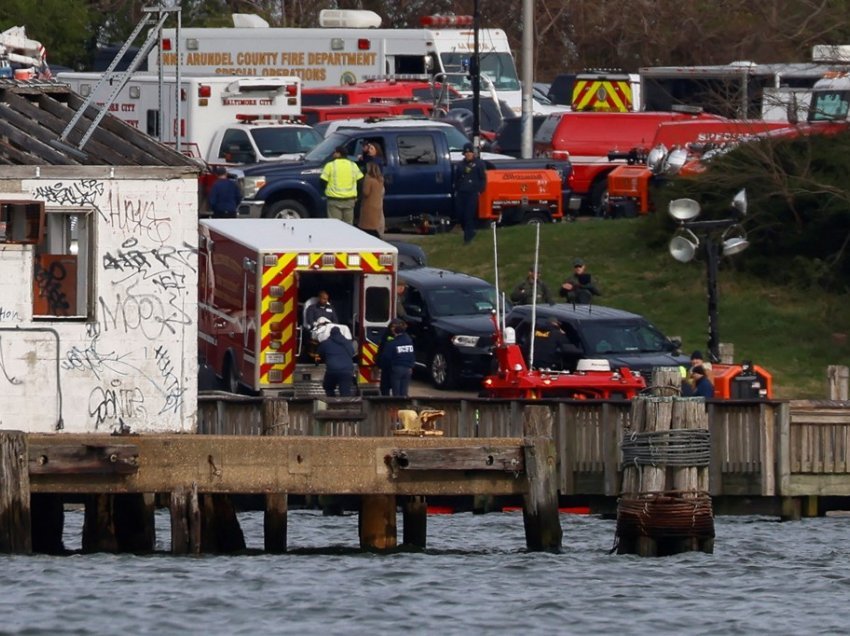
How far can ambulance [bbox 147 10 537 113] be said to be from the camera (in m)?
52.2

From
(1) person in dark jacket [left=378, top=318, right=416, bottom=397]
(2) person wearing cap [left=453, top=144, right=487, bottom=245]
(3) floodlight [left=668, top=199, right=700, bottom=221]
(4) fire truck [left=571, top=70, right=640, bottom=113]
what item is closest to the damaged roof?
(1) person in dark jacket [left=378, top=318, right=416, bottom=397]

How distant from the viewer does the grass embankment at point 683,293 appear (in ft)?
118

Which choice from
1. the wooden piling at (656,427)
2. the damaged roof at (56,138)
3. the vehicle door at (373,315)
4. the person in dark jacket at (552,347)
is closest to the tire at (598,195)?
the person in dark jacket at (552,347)

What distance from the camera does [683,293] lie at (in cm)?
3816

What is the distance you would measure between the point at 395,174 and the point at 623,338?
980 cm

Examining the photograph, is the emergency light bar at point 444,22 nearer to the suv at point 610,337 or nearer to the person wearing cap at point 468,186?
the person wearing cap at point 468,186

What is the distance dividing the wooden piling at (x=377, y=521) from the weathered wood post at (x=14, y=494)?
3004 mm

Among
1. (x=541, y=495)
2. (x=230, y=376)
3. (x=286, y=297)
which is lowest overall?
(x=541, y=495)

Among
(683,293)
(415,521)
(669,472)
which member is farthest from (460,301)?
(669,472)

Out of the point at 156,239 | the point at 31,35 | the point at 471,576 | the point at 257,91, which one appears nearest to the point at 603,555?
the point at 471,576

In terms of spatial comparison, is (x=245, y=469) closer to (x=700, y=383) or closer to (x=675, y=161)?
(x=700, y=383)

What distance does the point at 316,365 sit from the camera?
31297mm

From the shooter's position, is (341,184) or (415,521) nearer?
(415,521)

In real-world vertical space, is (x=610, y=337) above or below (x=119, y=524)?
above
